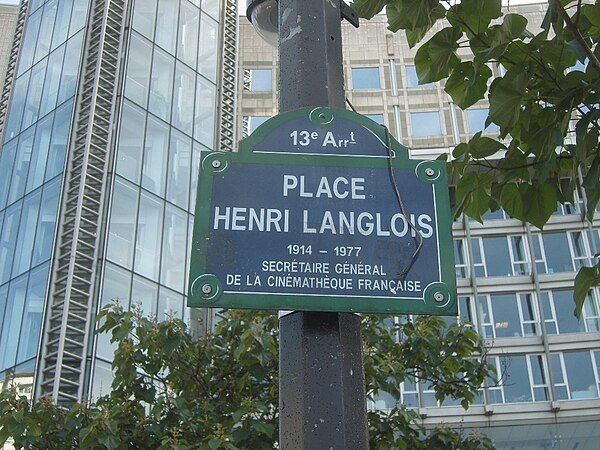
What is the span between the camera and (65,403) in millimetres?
21078

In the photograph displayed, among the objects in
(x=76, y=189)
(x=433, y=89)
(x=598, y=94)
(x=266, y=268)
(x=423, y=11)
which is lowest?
(x=266, y=268)

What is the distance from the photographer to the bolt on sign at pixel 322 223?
9.64 ft

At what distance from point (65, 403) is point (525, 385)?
1851 centimetres

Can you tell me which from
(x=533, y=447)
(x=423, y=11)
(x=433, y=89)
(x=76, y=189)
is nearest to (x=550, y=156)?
(x=423, y=11)

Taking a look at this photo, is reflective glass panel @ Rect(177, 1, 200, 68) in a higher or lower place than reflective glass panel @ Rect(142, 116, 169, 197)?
higher

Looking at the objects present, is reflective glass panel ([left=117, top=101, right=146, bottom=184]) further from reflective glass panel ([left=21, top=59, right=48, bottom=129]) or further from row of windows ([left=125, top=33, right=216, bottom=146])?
reflective glass panel ([left=21, top=59, right=48, bottom=129])

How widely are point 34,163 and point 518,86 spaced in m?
24.2

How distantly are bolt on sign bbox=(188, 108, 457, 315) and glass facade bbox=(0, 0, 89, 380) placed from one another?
2029 cm

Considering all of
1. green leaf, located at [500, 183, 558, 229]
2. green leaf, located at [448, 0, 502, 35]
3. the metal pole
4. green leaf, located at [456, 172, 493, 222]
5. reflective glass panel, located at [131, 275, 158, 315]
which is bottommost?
the metal pole

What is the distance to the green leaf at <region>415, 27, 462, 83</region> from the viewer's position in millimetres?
4246

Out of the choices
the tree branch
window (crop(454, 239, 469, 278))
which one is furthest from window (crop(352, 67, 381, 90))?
the tree branch

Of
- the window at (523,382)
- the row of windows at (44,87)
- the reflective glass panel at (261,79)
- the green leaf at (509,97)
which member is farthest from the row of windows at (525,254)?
the green leaf at (509,97)

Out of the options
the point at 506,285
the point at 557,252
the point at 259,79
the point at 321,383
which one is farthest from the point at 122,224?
the point at 321,383

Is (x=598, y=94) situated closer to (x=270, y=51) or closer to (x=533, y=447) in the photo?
(x=533, y=447)
